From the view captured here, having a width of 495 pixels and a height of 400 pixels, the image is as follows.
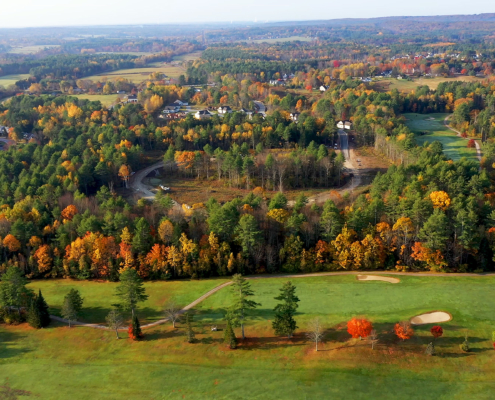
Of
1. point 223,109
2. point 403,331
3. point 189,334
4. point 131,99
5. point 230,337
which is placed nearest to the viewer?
point 403,331

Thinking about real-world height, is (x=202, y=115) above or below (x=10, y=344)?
above

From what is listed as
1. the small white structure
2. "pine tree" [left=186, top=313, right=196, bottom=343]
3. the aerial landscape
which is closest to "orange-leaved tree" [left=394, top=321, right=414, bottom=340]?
the aerial landscape

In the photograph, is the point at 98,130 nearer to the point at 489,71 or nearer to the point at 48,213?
A: the point at 48,213

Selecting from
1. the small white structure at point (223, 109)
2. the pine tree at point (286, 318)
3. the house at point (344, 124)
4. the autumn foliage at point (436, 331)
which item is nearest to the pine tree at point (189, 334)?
the pine tree at point (286, 318)

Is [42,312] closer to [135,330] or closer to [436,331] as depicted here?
[135,330]

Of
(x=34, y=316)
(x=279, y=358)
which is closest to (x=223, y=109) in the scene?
(x=34, y=316)

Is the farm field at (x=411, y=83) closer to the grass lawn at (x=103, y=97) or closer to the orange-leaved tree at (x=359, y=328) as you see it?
the grass lawn at (x=103, y=97)

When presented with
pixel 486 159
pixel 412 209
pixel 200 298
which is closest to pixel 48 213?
pixel 200 298
